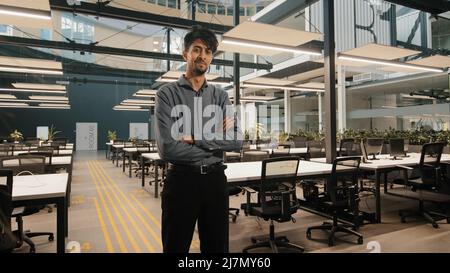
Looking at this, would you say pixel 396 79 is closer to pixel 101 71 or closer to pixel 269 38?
pixel 269 38

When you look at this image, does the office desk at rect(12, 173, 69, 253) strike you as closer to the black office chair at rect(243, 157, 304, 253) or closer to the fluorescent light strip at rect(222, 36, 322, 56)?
the black office chair at rect(243, 157, 304, 253)

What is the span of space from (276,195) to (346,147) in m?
3.81

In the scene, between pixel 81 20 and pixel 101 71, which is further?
pixel 101 71

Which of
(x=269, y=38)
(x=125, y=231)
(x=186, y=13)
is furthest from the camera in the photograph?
(x=186, y=13)

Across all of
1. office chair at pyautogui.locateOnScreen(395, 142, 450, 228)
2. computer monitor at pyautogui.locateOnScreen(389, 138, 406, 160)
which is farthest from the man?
computer monitor at pyautogui.locateOnScreen(389, 138, 406, 160)

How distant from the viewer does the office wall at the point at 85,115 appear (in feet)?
58.1

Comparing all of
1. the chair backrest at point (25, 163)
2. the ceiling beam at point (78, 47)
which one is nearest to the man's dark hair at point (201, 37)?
the chair backrest at point (25, 163)

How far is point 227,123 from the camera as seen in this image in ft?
5.57

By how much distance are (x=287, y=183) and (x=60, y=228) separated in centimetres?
208

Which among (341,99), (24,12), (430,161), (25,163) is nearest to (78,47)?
(24,12)

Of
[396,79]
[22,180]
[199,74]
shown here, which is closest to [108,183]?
[22,180]

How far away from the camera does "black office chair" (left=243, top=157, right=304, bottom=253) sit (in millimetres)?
2783
